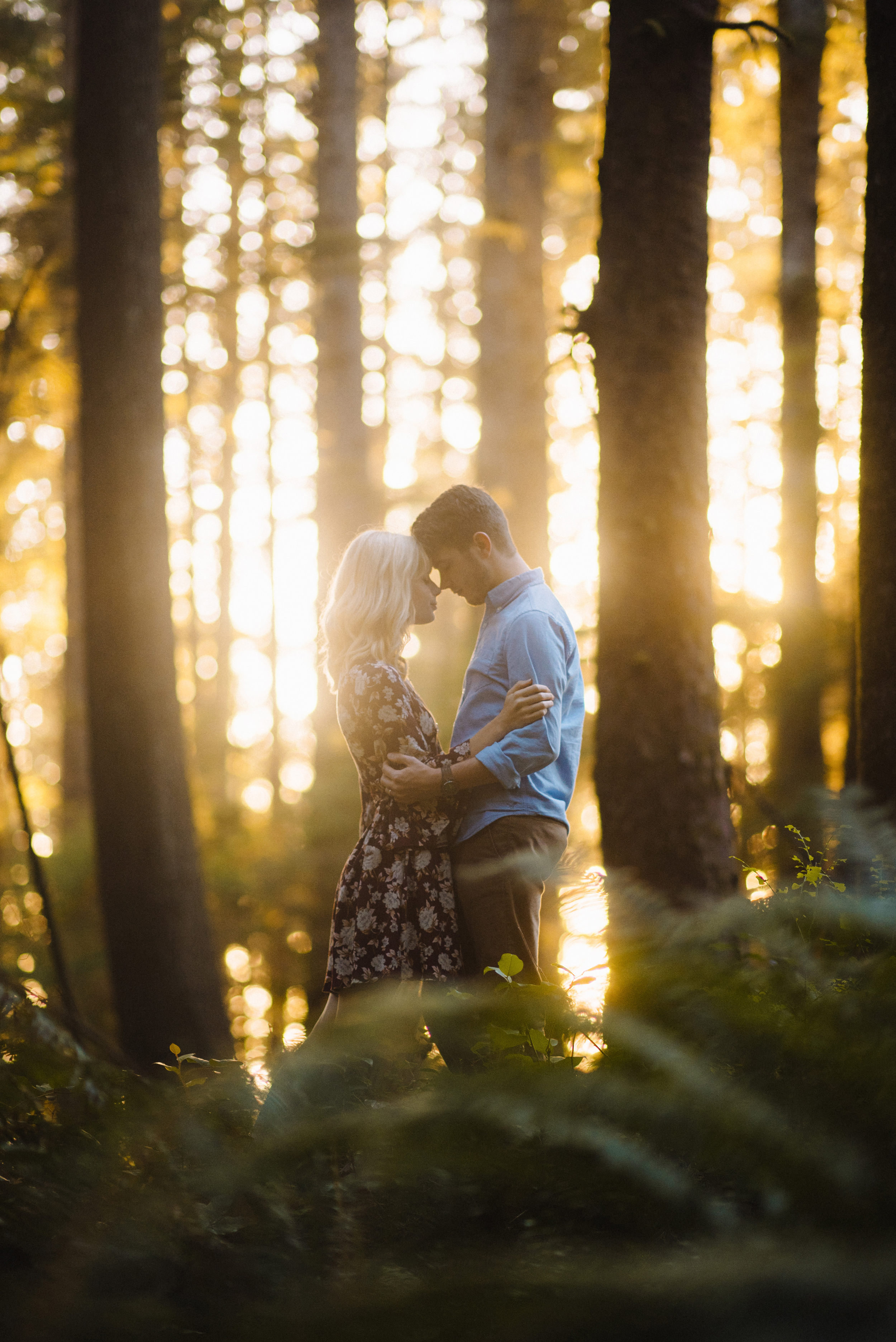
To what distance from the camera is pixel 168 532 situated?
20.9 ft

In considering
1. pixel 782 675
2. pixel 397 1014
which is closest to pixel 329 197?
pixel 782 675

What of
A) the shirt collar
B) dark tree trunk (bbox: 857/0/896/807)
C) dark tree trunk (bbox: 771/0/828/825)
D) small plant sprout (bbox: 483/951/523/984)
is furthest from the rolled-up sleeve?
dark tree trunk (bbox: 771/0/828/825)

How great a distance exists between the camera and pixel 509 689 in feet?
9.43

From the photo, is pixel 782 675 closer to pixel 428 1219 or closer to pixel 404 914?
pixel 404 914

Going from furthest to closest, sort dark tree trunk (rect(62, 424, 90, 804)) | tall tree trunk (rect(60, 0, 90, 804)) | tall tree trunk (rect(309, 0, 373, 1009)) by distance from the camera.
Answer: dark tree trunk (rect(62, 424, 90, 804)), tall tree trunk (rect(309, 0, 373, 1009)), tall tree trunk (rect(60, 0, 90, 804))

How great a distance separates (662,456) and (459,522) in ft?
4.56

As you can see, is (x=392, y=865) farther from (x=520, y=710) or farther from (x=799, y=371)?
(x=799, y=371)

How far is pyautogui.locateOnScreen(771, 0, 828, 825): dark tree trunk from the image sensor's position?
7.59 m

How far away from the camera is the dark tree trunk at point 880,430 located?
3.55 meters

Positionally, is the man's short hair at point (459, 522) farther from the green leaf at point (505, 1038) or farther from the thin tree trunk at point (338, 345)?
the thin tree trunk at point (338, 345)

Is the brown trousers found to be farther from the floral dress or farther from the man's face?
the man's face

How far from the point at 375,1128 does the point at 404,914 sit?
1751 mm

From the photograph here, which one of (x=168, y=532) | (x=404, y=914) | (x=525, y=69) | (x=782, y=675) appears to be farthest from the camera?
(x=525, y=69)

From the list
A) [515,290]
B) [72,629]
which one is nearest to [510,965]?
[515,290]
